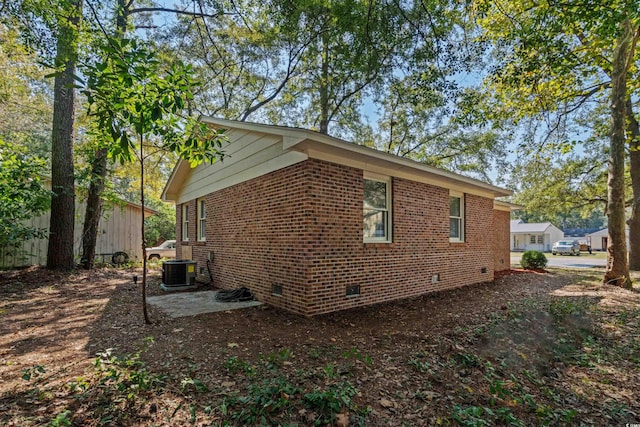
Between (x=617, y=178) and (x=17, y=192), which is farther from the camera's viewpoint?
(x=617, y=178)

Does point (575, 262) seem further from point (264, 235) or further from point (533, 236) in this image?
point (264, 235)

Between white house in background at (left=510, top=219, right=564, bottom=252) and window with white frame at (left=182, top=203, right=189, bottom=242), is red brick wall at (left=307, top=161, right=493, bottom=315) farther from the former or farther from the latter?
white house in background at (left=510, top=219, right=564, bottom=252)

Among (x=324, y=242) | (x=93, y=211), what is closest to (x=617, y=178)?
(x=324, y=242)

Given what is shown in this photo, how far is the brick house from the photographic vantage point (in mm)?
5598

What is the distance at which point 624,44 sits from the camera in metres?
7.93

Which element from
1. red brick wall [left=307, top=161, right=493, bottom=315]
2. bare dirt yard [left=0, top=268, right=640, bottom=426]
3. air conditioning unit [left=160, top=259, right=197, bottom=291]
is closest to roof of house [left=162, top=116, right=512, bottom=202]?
red brick wall [left=307, top=161, right=493, bottom=315]

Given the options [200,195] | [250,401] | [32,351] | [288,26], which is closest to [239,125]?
[288,26]

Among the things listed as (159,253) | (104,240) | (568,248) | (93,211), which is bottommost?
(568,248)

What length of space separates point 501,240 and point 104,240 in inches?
734

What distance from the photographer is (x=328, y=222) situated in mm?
5727

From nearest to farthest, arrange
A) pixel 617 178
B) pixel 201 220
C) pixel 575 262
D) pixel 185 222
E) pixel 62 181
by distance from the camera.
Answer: pixel 617 178, pixel 62 181, pixel 201 220, pixel 185 222, pixel 575 262

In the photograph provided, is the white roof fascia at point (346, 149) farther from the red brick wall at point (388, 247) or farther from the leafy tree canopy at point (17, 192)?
the leafy tree canopy at point (17, 192)

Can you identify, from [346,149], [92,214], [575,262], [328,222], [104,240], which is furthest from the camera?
[575,262]

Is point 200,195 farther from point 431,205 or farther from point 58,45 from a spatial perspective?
point 431,205
